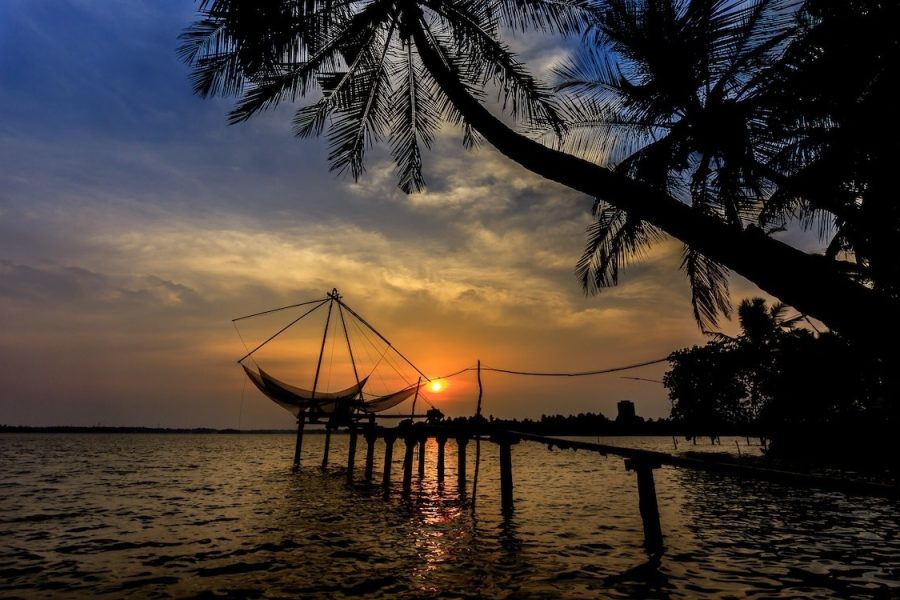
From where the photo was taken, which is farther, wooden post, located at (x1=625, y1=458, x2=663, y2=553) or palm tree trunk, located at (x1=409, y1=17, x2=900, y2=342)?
wooden post, located at (x1=625, y1=458, x2=663, y2=553)

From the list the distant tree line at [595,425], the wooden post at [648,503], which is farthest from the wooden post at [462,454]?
the distant tree line at [595,425]

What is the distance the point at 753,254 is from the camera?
2812 millimetres

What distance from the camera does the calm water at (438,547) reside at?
5707 mm

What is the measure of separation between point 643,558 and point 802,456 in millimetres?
22598

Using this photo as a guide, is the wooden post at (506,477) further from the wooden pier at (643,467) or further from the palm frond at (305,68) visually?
the palm frond at (305,68)

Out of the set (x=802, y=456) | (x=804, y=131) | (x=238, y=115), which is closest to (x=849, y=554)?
(x=804, y=131)

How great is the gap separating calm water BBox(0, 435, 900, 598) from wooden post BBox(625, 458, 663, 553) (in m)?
0.29

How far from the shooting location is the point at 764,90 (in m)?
6.66

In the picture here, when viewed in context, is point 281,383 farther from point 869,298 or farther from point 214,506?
point 869,298

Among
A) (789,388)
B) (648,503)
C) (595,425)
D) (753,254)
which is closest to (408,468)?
(648,503)

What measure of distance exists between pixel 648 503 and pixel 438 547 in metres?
3.38

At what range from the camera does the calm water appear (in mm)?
5707

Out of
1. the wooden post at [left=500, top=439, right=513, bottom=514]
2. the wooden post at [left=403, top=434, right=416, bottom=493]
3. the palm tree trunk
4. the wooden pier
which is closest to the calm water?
the wooden post at [left=500, top=439, right=513, bottom=514]

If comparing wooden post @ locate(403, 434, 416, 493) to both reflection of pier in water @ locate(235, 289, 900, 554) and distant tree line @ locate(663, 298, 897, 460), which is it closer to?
reflection of pier in water @ locate(235, 289, 900, 554)
